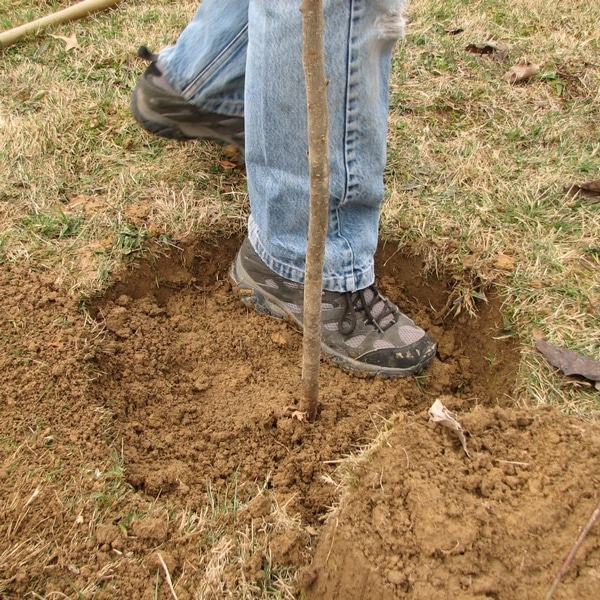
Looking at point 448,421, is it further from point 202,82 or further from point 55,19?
point 55,19

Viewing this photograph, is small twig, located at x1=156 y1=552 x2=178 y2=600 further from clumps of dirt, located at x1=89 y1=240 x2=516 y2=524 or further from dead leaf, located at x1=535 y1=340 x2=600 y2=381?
dead leaf, located at x1=535 y1=340 x2=600 y2=381

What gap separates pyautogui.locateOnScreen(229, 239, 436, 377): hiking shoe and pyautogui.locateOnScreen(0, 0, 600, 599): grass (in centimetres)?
30

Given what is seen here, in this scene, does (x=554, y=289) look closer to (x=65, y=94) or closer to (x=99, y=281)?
(x=99, y=281)

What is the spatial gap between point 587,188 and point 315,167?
171 cm

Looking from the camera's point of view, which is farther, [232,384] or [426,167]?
[426,167]

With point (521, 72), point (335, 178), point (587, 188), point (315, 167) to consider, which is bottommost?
point (587, 188)

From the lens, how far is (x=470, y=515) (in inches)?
54.6

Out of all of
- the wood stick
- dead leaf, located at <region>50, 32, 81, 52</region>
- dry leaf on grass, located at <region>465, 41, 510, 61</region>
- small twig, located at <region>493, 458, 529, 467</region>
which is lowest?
small twig, located at <region>493, 458, 529, 467</region>

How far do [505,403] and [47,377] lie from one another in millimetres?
1417

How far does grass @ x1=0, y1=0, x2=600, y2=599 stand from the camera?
1.61 m

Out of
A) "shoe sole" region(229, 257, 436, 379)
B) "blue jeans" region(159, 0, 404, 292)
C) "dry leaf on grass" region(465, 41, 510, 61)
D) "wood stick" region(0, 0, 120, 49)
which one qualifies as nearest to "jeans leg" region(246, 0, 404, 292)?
"blue jeans" region(159, 0, 404, 292)

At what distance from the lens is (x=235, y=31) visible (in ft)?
7.45

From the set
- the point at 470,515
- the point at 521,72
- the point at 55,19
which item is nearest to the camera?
the point at 470,515

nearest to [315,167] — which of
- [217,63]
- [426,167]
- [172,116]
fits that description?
[217,63]
